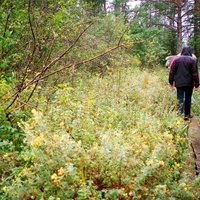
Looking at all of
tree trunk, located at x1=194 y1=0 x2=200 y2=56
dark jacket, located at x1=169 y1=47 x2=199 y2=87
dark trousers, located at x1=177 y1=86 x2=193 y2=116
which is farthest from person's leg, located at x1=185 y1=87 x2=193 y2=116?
tree trunk, located at x1=194 y1=0 x2=200 y2=56

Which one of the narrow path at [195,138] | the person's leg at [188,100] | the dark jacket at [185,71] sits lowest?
the narrow path at [195,138]

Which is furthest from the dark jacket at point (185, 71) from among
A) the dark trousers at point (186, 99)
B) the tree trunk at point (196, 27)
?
the tree trunk at point (196, 27)

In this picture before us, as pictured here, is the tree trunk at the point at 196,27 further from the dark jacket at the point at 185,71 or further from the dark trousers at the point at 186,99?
the dark trousers at the point at 186,99

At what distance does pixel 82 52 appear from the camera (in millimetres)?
11234

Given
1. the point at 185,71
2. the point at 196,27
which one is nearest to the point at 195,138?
the point at 185,71

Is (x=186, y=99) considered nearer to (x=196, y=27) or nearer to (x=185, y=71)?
(x=185, y=71)

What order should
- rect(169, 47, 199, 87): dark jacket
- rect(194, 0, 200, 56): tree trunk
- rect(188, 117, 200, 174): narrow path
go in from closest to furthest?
rect(188, 117, 200, 174): narrow path → rect(169, 47, 199, 87): dark jacket → rect(194, 0, 200, 56): tree trunk

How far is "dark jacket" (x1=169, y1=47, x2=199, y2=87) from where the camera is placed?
7.65 m

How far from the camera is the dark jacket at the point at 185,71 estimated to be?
765 cm

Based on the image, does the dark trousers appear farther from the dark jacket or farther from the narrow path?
the narrow path

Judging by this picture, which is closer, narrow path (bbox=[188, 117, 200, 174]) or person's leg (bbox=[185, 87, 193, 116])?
narrow path (bbox=[188, 117, 200, 174])

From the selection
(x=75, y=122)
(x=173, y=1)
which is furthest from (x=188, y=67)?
(x=173, y=1)

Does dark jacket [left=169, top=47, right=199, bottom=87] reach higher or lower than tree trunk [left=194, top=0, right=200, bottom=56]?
lower

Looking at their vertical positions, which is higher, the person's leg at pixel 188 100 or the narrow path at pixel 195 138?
the person's leg at pixel 188 100
